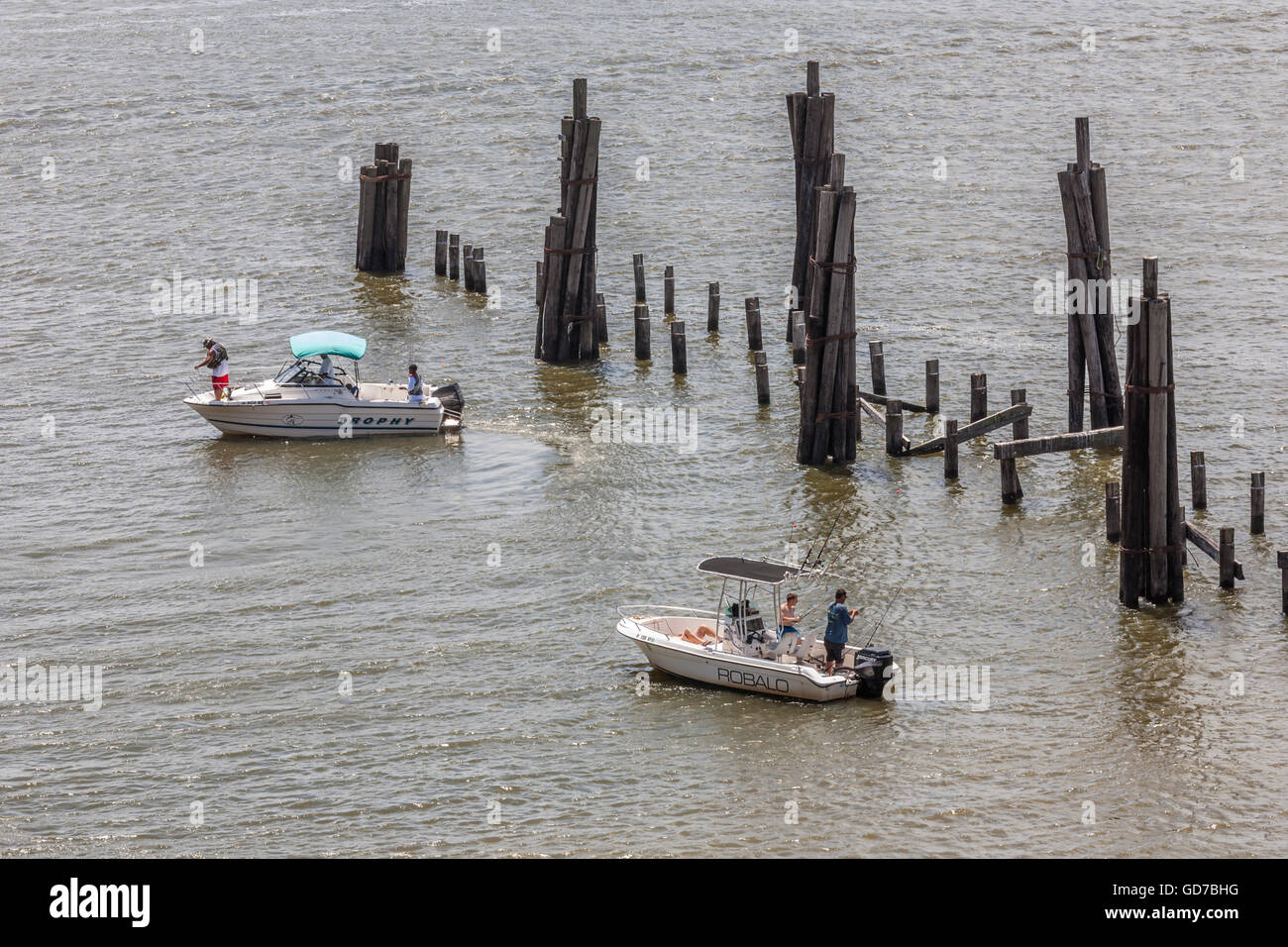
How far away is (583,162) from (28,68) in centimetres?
4163

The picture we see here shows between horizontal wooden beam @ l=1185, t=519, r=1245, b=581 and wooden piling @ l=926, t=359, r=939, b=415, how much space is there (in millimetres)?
9258

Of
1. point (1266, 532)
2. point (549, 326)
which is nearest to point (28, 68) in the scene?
point (549, 326)

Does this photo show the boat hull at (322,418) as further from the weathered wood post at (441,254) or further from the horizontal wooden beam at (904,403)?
the weathered wood post at (441,254)

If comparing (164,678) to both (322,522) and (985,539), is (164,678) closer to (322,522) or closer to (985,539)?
A: (322,522)

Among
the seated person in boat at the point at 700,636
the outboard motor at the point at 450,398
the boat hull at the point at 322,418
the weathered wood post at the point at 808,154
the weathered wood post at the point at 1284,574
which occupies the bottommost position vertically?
the seated person in boat at the point at 700,636

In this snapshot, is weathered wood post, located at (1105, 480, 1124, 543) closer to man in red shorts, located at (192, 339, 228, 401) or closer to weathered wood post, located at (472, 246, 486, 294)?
man in red shorts, located at (192, 339, 228, 401)

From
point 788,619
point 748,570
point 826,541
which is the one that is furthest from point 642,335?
point 788,619

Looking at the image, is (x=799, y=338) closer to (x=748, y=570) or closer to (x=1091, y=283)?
(x=1091, y=283)

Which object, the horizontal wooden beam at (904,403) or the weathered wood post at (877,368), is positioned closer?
the horizontal wooden beam at (904,403)

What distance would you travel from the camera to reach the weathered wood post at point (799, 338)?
40438 millimetres

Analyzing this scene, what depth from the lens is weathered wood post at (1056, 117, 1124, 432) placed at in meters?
34.2

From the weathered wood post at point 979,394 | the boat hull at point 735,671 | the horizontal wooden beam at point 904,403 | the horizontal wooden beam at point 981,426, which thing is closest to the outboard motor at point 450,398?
the horizontal wooden beam at point 904,403

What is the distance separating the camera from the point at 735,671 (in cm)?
2620

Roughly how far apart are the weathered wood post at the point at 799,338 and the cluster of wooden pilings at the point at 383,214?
14274 mm
